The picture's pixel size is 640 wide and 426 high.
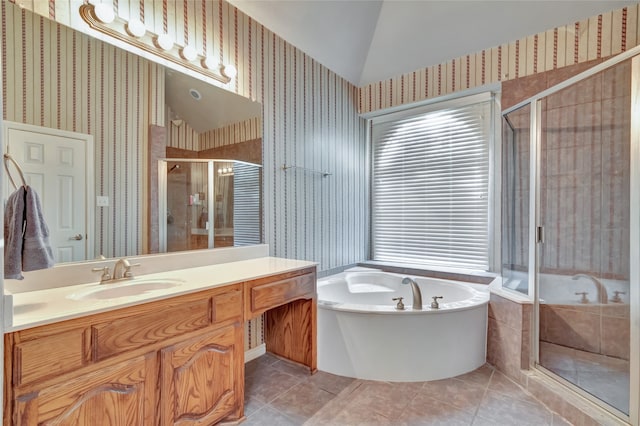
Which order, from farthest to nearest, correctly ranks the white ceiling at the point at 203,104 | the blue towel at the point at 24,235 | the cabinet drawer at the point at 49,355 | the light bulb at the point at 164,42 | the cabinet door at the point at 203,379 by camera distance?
the white ceiling at the point at 203,104 < the light bulb at the point at 164,42 < the cabinet door at the point at 203,379 < the blue towel at the point at 24,235 < the cabinet drawer at the point at 49,355

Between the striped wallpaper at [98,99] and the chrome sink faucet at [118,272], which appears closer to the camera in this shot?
the striped wallpaper at [98,99]

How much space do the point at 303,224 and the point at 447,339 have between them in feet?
4.72

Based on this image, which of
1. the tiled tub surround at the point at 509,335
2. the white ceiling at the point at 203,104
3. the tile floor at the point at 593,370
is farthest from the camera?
the tiled tub surround at the point at 509,335

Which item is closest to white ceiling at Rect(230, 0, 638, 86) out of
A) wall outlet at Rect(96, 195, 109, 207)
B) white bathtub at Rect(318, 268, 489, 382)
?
wall outlet at Rect(96, 195, 109, 207)

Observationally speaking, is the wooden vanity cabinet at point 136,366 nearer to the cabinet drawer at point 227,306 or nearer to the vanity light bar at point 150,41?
the cabinet drawer at point 227,306

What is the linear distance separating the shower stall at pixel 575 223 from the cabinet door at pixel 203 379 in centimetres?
192

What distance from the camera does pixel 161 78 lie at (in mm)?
1847

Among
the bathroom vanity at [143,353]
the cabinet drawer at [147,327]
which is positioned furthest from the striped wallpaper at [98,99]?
the cabinet drawer at [147,327]

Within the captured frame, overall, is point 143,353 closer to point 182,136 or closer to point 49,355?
point 49,355

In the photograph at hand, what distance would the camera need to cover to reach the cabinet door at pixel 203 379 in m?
1.33

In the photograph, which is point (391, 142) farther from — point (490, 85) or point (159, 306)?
point (159, 306)

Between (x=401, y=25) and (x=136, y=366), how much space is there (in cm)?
323

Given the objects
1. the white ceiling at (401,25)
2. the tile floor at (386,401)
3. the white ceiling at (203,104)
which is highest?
the white ceiling at (401,25)

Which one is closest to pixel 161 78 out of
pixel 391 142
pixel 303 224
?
pixel 303 224
